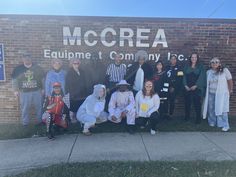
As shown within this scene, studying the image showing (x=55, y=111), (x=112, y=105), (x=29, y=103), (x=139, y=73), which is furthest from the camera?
(x=29, y=103)

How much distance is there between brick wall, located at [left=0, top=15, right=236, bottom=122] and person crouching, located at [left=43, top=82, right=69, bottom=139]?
1.37m

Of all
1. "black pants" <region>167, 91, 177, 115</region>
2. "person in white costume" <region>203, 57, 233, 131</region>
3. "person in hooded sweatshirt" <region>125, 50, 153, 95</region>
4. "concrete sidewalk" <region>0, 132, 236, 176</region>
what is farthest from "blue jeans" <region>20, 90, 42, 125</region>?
"person in white costume" <region>203, 57, 233, 131</region>

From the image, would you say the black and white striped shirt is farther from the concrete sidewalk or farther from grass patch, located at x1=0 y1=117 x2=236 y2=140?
the concrete sidewalk

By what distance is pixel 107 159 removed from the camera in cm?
514

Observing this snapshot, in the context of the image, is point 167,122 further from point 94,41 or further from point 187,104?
point 94,41

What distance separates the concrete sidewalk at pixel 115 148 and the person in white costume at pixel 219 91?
0.57 meters

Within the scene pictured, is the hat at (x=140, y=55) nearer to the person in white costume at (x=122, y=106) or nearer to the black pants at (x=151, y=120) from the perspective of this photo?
the person in white costume at (x=122, y=106)

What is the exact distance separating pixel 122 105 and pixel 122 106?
23 millimetres

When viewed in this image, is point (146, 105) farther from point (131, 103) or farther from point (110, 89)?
point (110, 89)

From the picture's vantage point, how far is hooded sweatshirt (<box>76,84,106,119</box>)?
21.8 feet

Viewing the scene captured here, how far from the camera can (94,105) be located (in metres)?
6.71

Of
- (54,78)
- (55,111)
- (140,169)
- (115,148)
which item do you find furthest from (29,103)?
(140,169)

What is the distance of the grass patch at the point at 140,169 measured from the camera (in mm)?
4520

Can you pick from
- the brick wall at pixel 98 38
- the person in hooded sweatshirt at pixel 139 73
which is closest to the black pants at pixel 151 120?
the person in hooded sweatshirt at pixel 139 73
